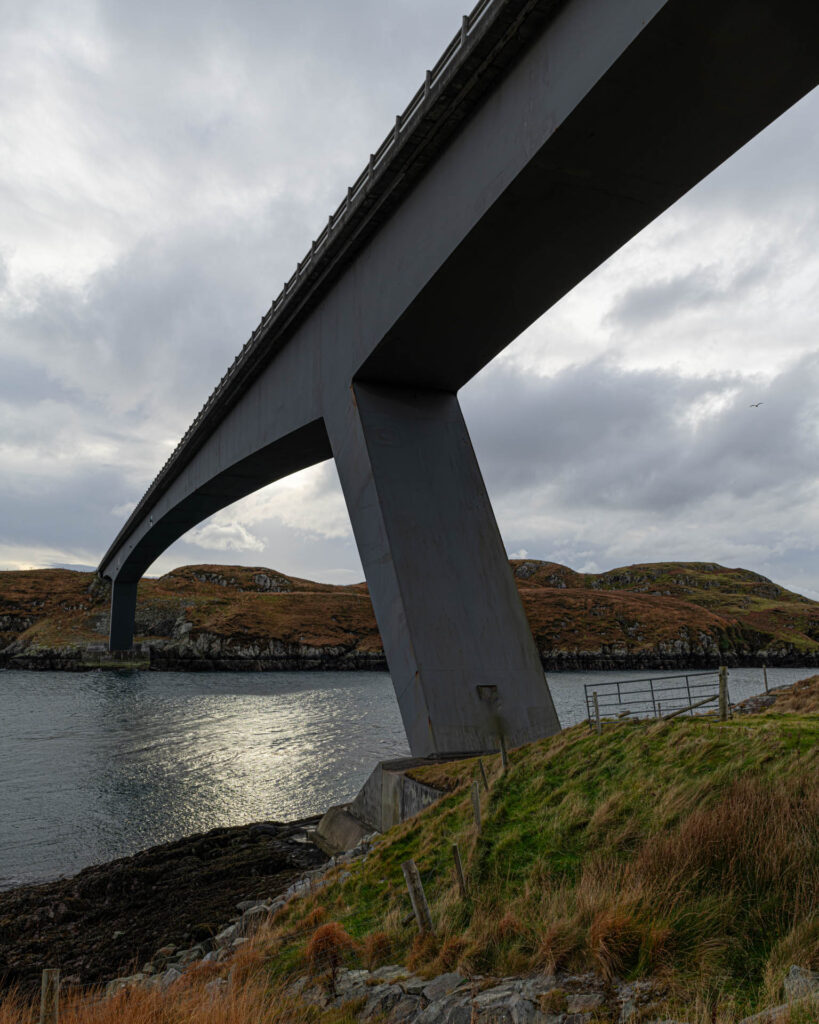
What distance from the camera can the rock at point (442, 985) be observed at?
4547mm

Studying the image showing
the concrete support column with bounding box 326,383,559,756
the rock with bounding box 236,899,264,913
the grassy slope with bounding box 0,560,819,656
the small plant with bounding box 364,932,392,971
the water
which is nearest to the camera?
the small plant with bounding box 364,932,392,971

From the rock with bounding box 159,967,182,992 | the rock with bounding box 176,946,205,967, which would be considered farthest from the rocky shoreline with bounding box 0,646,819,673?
the rock with bounding box 159,967,182,992

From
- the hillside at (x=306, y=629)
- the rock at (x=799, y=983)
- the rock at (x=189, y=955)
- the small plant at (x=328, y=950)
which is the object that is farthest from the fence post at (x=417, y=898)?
the hillside at (x=306, y=629)

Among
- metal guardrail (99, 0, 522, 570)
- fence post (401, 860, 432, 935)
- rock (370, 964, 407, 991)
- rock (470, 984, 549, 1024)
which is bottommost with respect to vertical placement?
rock (370, 964, 407, 991)

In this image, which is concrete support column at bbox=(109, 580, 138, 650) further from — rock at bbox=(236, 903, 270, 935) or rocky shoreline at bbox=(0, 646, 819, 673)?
rock at bbox=(236, 903, 270, 935)

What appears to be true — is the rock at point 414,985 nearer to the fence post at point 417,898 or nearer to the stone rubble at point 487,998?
the stone rubble at point 487,998

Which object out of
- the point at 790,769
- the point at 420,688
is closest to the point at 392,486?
the point at 420,688

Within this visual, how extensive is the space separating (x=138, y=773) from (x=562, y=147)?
2072cm

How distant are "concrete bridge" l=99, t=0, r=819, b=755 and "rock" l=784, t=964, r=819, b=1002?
736 cm

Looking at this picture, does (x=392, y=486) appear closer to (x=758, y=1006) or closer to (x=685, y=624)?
(x=758, y=1006)

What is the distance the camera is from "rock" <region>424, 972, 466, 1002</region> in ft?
14.9

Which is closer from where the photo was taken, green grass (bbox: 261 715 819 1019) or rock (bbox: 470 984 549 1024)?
rock (bbox: 470 984 549 1024)

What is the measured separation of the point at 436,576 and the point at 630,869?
6928 mm

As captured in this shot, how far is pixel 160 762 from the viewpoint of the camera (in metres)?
21.5
